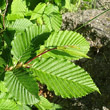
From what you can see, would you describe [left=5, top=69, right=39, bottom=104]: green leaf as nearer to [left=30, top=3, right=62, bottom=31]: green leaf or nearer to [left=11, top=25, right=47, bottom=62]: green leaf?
[left=11, top=25, right=47, bottom=62]: green leaf

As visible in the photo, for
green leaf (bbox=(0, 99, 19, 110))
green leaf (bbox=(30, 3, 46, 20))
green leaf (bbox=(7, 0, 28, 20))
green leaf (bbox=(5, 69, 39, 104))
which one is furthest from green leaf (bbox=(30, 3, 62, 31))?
green leaf (bbox=(5, 69, 39, 104))

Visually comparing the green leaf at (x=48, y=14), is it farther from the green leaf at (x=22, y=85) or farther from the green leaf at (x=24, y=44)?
the green leaf at (x=22, y=85)

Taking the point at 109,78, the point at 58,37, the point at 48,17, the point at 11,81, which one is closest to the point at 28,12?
the point at 48,17

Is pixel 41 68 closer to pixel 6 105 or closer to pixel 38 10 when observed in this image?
pixel 6 105

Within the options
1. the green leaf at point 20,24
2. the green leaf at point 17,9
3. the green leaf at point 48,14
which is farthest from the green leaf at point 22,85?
the green leaf at point 48,14

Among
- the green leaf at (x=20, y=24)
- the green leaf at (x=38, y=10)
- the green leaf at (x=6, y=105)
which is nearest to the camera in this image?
the green leaf at (x=6, y=105)

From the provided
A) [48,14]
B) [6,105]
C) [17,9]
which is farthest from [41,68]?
[48,14]
